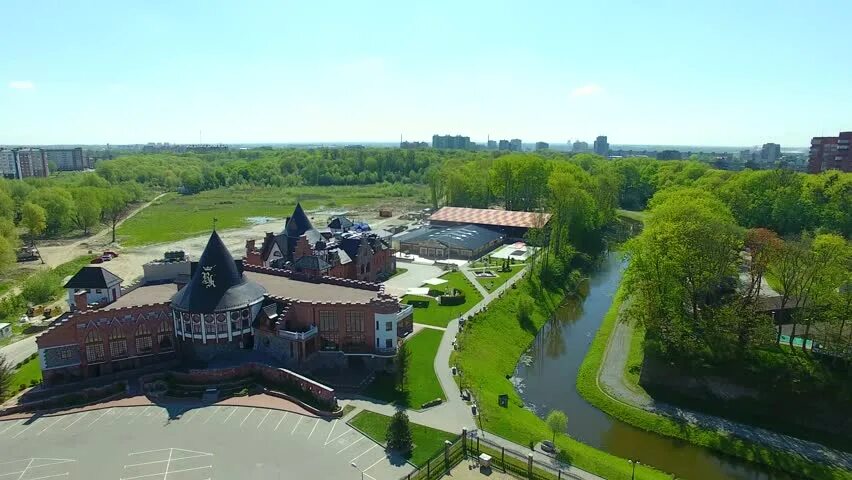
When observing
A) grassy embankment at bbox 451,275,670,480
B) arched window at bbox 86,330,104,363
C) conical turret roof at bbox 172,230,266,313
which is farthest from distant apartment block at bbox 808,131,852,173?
arched window at bbox 86,330,104,363

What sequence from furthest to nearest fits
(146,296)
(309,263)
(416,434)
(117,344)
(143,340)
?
1. (309,263)
2. (146,296)
3. (143,340)
4. (117,344)
5. (416,434)

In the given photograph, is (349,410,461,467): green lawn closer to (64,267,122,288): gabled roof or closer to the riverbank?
the riverbank

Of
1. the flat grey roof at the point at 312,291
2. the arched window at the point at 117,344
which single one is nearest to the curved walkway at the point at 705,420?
the flat grey roof at the point at 312,291

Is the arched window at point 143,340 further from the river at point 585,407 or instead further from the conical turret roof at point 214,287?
the river at point 585,407

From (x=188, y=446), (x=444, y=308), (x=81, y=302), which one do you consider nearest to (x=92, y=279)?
(x=81, y=302)

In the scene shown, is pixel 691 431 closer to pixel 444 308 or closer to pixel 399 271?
pixel 444 308
